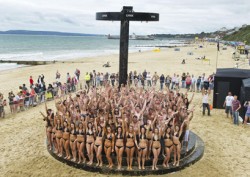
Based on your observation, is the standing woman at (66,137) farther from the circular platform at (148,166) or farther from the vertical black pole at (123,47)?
the vertical black pole at (123,47)

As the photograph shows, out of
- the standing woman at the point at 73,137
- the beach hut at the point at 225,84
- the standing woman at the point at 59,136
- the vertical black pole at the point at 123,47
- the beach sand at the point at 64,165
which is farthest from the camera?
the beach hut at the point at 225,84

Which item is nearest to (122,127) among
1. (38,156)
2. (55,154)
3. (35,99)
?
(55,154)

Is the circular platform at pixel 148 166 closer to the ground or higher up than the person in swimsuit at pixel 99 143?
closer to the ground

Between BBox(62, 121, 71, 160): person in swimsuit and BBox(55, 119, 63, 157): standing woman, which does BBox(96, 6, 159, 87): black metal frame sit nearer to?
BBox(55, 119, 63, 157): standing woman

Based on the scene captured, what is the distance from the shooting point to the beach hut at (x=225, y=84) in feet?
54.5

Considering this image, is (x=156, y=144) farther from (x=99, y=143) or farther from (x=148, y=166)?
(x=99, y=143)

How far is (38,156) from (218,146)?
6804mm

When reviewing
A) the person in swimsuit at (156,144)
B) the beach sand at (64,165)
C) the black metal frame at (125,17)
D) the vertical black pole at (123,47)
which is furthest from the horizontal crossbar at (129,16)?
the person in swimsuit at (156,144)

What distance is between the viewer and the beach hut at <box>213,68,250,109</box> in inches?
654

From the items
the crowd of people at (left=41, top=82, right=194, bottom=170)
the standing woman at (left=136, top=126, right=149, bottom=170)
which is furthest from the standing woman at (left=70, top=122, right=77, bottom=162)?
the standing woman at (left=136, top=126, right=149, bottom=170)

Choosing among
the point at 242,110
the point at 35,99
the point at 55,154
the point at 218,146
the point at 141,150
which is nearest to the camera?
the point at 141,150

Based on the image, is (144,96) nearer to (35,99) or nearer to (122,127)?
(122,127)

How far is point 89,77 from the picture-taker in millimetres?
23344

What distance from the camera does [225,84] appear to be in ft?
55.1
